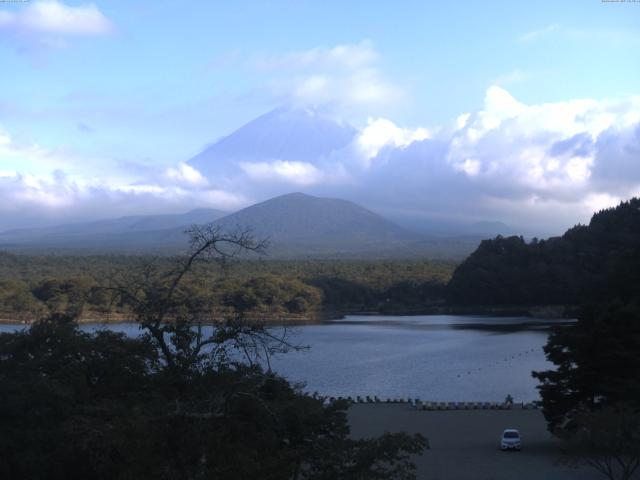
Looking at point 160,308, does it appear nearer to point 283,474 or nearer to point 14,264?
point 283,474

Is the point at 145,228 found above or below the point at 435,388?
above

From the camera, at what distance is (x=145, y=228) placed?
137 meters

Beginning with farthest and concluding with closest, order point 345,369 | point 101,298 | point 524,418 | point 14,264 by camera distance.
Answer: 1. point 14,264
2. point 101,298
3. point 345,369
4. point 524,418

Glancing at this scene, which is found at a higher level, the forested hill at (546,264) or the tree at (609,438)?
the forested hill at (546,264)

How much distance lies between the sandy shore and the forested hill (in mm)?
26233

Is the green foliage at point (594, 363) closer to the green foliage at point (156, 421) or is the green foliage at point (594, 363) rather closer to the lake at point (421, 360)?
the lake at point (421, 360)

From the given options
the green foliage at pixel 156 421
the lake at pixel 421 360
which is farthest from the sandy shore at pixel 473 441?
the green foliage at pixel 156 421

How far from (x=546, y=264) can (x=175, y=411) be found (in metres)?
40.3

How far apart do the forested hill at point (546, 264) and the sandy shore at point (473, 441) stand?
26.2m

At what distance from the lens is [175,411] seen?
12.8ft

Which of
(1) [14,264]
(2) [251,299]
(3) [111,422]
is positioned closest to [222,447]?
(3) [111,422]

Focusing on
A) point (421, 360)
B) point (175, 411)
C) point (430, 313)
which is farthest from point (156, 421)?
point (430, 313)

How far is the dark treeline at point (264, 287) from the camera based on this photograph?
34000mm

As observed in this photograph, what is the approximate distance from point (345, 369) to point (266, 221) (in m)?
91.2
